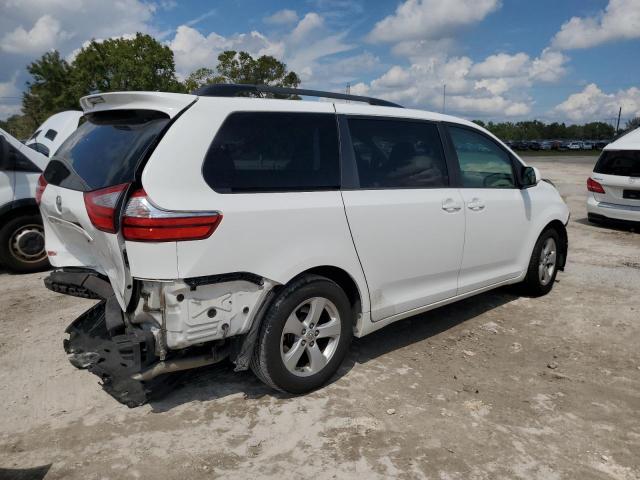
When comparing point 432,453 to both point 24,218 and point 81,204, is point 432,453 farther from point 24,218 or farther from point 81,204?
point 24,218

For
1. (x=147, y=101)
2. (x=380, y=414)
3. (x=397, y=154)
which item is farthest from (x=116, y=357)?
(x=397, y=154)

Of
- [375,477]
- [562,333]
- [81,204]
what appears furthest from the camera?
[562,333]

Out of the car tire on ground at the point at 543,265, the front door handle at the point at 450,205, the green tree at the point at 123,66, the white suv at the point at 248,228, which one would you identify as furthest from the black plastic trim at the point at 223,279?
the green tree at the point at 123,66

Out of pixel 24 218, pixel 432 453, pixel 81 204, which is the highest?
pixel 81 204

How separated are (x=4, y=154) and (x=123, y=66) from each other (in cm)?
3032

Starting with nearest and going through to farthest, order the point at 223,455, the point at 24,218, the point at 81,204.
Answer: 1. the point at 223,455
2. the point at 81,204
3. the point at 24,218

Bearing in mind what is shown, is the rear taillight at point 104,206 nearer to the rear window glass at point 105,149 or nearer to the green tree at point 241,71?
the rear window glass at point 105,149

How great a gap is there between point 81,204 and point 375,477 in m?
2.26

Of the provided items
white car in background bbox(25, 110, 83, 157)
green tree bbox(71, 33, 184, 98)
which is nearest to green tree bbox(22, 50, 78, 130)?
green tree bbox(71, 33, 184, 98)

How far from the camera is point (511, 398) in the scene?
11.4 ft

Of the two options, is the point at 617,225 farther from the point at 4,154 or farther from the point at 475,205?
the point at 4,154

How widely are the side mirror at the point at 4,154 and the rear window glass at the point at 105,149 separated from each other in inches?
125

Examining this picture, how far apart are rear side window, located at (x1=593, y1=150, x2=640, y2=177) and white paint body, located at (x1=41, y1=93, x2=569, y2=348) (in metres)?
5.51

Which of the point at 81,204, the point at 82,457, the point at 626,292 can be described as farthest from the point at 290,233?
the point at 626,292
